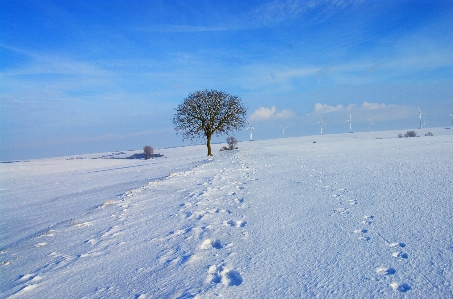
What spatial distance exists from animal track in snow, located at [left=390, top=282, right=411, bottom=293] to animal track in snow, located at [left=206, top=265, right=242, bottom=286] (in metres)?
1.72

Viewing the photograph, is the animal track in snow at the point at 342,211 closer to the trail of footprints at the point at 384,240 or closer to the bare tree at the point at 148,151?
the trail of footprints at the point at 384,240

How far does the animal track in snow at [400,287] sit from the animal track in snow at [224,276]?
5.66 feet

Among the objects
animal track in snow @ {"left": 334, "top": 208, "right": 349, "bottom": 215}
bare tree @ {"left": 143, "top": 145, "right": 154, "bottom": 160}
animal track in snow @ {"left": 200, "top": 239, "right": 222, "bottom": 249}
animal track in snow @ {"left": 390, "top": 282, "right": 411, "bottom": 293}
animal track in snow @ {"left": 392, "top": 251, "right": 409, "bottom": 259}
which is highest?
bare tree @ {"left": 143, "top": 145, "right": 154, "bottom": 160}

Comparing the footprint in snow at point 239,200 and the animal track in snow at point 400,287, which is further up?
the footprint in snow at point 239,200

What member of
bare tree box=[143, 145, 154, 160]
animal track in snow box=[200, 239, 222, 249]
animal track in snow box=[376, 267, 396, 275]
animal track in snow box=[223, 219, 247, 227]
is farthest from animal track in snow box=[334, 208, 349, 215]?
bare tree box=[143, 145, 154, 160]

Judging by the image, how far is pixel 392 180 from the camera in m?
7.78

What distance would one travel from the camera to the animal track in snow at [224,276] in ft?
11.3

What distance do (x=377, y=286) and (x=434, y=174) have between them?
644 centimetres

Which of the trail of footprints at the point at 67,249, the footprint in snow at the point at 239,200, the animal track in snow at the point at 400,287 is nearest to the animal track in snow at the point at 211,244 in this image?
the trail of footprints at the point at 67,249

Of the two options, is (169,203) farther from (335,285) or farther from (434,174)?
(434,174)

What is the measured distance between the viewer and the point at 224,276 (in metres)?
3.59

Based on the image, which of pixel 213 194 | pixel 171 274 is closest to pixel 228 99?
pixel 213 194

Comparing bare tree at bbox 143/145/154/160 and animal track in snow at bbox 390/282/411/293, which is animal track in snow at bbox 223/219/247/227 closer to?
animal track in snow at bbox 390/282/411/293

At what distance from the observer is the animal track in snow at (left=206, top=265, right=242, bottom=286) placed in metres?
3.44
